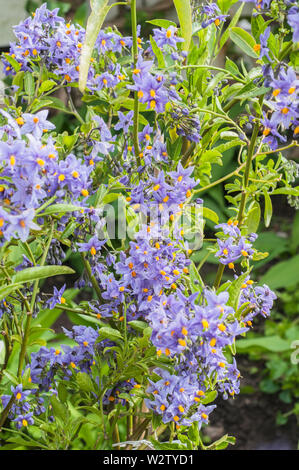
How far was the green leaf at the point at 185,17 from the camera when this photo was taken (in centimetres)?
65

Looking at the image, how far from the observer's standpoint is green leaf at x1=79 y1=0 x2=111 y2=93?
547 millimetres

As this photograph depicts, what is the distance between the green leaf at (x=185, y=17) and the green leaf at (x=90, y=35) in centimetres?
12

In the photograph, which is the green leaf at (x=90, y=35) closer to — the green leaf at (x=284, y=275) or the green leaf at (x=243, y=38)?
the green leaf at (x=243, y=38)

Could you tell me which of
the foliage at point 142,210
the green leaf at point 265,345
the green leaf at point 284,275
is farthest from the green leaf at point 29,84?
the green leaf at point 284,275

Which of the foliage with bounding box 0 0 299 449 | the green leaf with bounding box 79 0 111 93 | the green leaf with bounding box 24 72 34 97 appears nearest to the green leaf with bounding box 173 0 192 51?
the foliage with bounding box 0 0 299 449

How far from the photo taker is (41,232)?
644 millimetres

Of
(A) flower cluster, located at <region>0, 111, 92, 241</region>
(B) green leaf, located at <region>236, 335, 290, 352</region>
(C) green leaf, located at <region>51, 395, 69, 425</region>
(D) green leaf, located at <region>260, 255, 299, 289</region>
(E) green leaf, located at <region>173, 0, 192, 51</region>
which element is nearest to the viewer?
(A) flower cluster, located at <region>0, 111, 92, 241</region>

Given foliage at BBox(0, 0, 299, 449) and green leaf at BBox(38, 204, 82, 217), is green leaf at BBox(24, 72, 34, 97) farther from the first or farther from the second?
green leaf at BBox(38, 204, 82, 217)

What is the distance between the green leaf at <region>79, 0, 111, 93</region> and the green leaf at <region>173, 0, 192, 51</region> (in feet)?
0.40

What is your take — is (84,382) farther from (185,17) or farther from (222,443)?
(185,17)

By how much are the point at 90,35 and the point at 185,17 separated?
161mm

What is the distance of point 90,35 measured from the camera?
55 centimetres

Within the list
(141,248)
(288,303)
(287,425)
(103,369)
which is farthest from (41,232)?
(288,303)

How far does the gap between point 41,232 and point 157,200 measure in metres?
0.14
